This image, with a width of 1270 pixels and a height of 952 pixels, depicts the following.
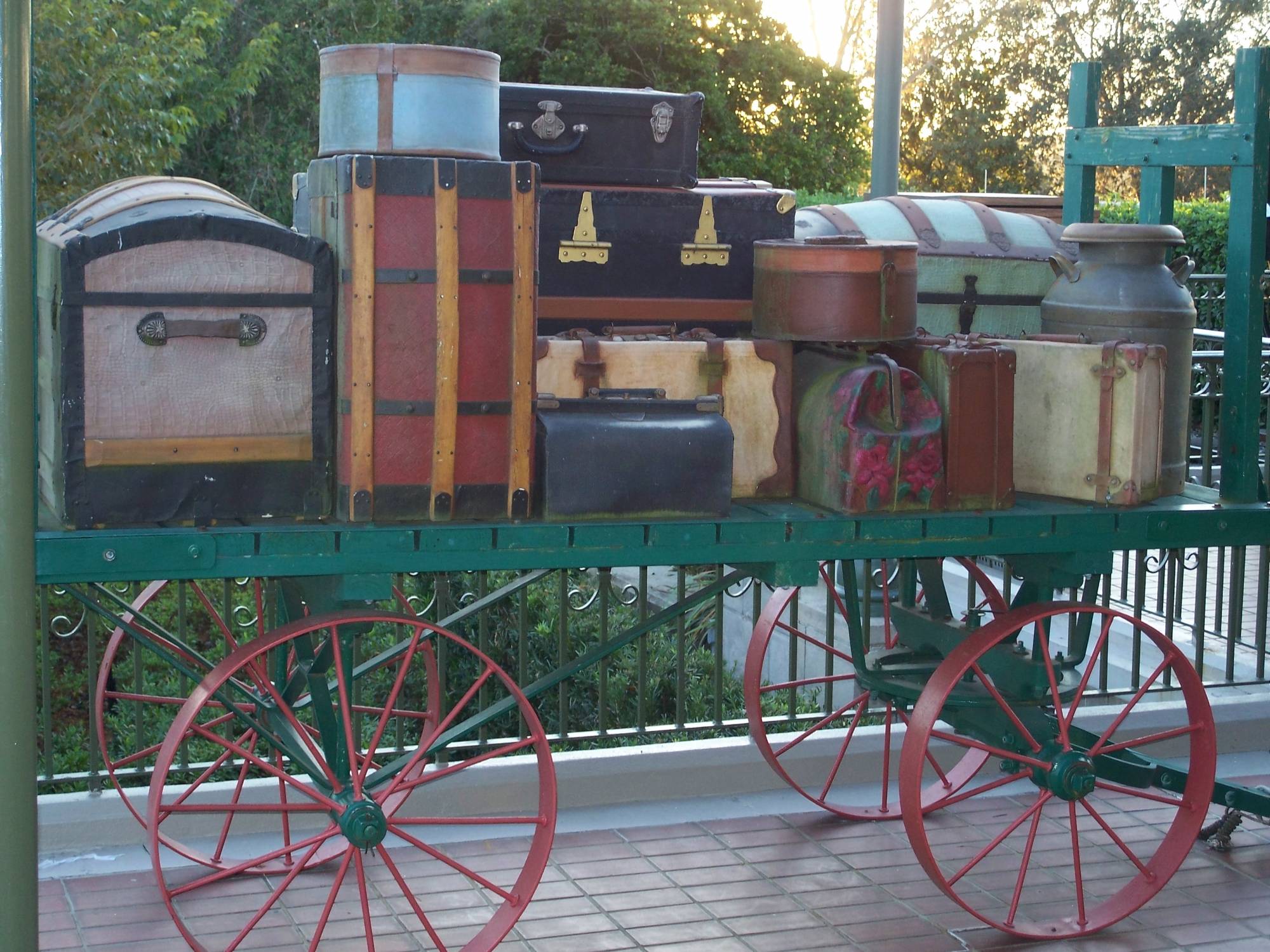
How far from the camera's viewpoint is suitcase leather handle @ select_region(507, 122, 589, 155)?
13.8 feet

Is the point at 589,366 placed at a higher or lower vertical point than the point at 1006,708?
higher

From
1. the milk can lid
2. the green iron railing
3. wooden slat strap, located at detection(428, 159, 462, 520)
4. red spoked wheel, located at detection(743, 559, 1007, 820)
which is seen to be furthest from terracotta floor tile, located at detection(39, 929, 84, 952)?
the milk can lid

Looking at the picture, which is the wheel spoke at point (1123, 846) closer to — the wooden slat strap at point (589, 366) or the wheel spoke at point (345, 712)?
the wooden slat strap at point (589, 366)

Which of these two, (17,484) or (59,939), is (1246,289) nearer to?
(17,484)

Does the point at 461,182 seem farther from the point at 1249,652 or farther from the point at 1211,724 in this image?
the point at 1249,652

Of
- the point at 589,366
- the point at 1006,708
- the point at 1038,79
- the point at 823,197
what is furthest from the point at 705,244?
the point at 1038,79

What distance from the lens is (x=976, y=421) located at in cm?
396

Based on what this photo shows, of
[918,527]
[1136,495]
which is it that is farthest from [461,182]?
[1136,495]

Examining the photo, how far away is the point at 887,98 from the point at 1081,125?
2115 mm

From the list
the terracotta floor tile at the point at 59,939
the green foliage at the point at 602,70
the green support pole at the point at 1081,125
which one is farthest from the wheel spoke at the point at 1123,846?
the green foliage at the point at 602,70

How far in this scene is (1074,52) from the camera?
31.9 m

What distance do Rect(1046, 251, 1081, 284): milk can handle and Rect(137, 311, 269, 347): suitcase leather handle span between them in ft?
7.67

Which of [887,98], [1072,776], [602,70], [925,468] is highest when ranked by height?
[602,70]

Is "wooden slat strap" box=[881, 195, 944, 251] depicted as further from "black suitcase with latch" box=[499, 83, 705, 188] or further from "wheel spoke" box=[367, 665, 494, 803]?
"wheel spoke" box=[367, 665, 494, 803]
